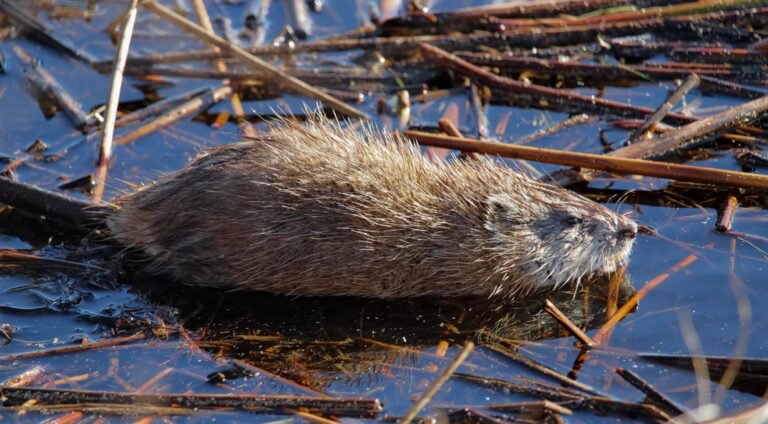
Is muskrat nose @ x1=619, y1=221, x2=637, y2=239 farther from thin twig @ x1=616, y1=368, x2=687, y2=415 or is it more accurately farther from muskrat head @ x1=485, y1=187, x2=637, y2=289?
thin twig @ x1=616, y1=368, x2=687, y2=415

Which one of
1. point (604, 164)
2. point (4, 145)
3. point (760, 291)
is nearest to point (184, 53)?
point (4, 145)

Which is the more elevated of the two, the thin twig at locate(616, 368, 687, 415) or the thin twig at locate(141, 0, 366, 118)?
the thin twig at locate(141, 0, 366, 118)

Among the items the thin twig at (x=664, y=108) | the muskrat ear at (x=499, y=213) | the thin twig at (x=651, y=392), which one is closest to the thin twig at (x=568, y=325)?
the thin twig at (x=651, y=392)

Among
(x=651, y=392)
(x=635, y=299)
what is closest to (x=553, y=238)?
(x=635, y=299)

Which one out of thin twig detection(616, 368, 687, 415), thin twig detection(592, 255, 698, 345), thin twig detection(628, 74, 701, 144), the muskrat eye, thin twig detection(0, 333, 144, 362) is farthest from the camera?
thin twig detection(628, 74, 701, 144)

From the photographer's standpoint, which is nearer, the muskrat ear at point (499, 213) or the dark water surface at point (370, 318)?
the dark water surface at point (370, 318)

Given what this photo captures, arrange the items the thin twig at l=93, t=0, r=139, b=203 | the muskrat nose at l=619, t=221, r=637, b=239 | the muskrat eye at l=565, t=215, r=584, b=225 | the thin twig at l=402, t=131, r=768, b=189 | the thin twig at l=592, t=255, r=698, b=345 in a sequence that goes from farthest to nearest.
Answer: the thin twig at l=93, t=0, r=139, b=203
the thin twig at l=402, t=131, r=768, b=189
the muskrat eye at l=565, t=215, r=584, b=225
the muskrat nose at l=619, t=221, r=637, b=239
the thin twig at l=592, t=255, r=698, b=345

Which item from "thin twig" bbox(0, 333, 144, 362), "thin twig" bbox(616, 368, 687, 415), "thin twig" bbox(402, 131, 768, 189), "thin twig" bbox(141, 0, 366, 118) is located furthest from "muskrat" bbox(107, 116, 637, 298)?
"thin twig" bbox(141, 0, 366, 118)

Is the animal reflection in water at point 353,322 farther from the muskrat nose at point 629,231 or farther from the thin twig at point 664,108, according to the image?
the thin twig at point 664,108
